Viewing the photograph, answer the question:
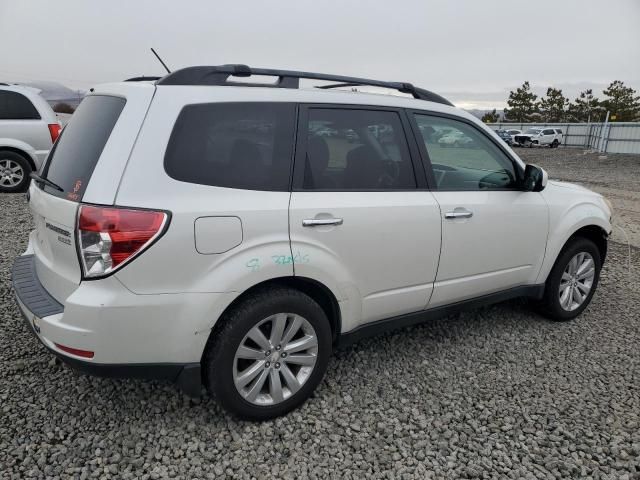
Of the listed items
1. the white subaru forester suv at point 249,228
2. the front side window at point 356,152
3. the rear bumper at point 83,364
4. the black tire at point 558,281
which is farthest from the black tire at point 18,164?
the black tire at point 558,281

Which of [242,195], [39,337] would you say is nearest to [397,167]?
[242,195]

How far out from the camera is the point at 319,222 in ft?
8.26

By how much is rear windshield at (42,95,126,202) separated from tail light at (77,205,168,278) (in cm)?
17

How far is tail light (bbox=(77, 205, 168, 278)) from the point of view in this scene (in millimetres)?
2062

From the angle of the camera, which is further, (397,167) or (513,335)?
(513,335)

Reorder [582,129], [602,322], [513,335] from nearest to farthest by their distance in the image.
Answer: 1. [513,335]
2. [602,322]
3. [582,129]

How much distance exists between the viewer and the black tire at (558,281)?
389 cm

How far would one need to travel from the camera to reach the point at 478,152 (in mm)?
3455

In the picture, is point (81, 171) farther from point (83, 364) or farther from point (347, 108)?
point (347, 108)

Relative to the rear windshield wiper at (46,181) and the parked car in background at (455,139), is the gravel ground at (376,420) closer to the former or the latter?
the rear windshield wiper at (46,181)

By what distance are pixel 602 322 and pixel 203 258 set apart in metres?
3.52

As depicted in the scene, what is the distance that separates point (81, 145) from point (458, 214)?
217cm

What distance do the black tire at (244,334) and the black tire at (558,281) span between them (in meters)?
2.20

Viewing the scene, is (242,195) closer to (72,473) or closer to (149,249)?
(149,249)
